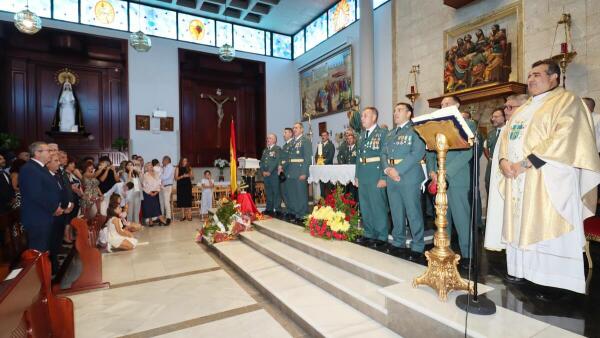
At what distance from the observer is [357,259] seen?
3166 millimetres

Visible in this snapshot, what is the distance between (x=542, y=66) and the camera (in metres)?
2.36

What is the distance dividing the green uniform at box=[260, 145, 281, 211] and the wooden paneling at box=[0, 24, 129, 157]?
237 inches

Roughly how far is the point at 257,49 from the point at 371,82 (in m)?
5.71

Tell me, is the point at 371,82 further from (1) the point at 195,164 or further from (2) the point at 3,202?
(2) the point at 3,202

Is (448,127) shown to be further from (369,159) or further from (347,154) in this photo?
(347,154)

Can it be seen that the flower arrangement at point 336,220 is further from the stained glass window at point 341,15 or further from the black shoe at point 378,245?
the stained glass window at point 341,15

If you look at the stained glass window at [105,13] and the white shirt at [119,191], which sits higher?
the stained glass window at [105,13]

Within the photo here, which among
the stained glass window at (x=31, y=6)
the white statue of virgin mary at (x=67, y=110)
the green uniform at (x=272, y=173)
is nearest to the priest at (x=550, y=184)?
the green uniform at (x=272, y=173)

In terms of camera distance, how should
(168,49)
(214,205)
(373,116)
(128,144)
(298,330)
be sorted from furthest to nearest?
(168,49) → (128,144) → (214,205) → (373,116) → (298,330)

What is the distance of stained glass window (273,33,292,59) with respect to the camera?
42.0ft

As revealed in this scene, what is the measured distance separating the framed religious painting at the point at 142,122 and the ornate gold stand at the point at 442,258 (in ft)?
33.0

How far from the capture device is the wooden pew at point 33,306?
1119 mm

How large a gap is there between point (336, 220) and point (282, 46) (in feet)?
34.5

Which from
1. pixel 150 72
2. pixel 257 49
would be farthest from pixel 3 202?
pixel 257 49
